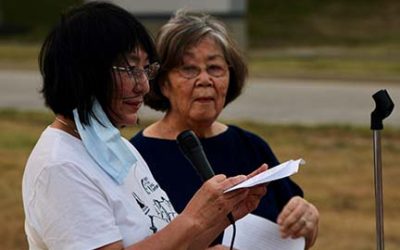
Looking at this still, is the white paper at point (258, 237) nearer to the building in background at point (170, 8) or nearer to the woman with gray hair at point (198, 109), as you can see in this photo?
the woman with gray hair at point (198, 109)

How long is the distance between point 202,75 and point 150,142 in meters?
0.32

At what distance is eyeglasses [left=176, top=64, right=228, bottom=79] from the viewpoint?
348 centimetres

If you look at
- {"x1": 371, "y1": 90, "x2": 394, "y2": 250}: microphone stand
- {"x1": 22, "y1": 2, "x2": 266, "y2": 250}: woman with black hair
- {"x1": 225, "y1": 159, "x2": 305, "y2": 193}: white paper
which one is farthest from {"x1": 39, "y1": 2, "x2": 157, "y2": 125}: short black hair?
{"x1": 371, "y1": 90, "x2": 394, "y2": 250}: microphone stand

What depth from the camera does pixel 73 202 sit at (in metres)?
2.13

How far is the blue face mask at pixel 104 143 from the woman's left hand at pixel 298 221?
946 millimetres

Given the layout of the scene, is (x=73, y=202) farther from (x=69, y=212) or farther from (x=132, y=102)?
(x=132, y=102)

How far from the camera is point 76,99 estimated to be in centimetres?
224

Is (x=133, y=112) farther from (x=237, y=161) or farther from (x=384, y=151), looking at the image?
(x=384, y=151)

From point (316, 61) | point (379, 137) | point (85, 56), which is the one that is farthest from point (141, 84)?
point (316, 61)

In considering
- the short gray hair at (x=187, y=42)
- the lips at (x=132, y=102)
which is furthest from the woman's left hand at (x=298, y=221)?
the lips at (x=132, y=102)

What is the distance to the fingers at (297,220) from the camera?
122 inches

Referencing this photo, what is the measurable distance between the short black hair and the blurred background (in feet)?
0.75

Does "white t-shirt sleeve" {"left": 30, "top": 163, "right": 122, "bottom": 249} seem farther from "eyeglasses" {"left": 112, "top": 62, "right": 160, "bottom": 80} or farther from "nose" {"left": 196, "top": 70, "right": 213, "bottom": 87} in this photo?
"nose" {"left": 196, "top": 70, "right": 213, "bottom": 87}

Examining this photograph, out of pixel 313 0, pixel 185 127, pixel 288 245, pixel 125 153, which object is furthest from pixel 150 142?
pixel 313 0
